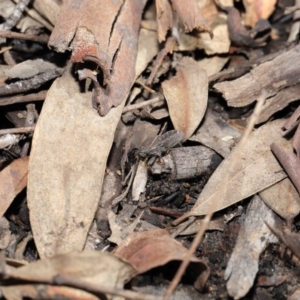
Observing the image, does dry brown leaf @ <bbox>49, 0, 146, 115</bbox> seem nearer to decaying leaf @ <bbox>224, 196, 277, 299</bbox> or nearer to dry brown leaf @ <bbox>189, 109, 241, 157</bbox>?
dry brown leaf @ <bbox>189, 109, 241, 157</bbox>

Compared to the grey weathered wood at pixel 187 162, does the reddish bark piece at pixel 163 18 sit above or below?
above

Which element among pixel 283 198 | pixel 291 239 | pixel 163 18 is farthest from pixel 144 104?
pixel 291 239

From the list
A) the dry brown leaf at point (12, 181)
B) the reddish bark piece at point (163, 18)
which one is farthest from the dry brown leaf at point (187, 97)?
the dry brown leaf at point (12, 181)

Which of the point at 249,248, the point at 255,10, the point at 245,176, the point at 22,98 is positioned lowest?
the point at 249,248

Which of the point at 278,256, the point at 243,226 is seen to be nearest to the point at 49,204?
the point at 243,226

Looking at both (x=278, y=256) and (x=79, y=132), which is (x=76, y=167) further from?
(x=278, y=256)

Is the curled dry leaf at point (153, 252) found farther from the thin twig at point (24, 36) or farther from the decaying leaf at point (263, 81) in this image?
the thin twig at point (24, 36)

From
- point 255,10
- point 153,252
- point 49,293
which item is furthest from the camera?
point 255,10

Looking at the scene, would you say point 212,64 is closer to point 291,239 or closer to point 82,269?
point 291,239
